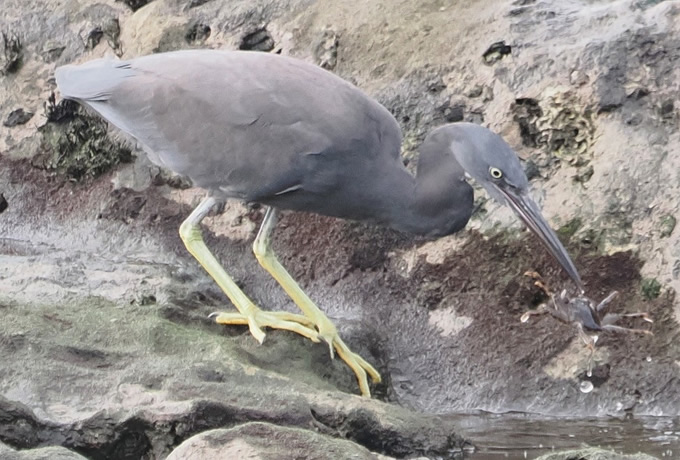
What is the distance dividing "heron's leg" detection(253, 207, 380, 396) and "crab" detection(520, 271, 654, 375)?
2.54 ft

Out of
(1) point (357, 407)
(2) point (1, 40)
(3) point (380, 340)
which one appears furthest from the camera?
(2) point (1, 40)

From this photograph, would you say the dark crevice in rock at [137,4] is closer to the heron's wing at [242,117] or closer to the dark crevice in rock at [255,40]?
the dark crevice in rock at [255,40]

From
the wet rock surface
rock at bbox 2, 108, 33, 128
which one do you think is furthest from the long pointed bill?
rock at bbox 2, 108, 33, 128

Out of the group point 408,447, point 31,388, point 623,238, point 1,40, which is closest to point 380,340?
point 623,238

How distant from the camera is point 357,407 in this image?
3.85 m

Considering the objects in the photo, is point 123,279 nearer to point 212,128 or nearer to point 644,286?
point 212,128

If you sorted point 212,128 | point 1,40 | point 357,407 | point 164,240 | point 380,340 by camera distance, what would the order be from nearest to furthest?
point 357,407
point 212,128
point 380,340
point 164,240
point 1,40

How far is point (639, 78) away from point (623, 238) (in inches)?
Answer: 28.5

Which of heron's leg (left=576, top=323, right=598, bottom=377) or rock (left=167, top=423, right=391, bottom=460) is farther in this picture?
heron's leg (left=576, top=323, right=598, bottom=377)

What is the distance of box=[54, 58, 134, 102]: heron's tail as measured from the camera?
5.19 m

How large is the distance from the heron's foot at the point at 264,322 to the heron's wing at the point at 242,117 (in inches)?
18.6

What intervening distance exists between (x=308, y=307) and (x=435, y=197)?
A: 2.22 ft

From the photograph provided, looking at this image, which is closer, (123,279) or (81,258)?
(123,279)

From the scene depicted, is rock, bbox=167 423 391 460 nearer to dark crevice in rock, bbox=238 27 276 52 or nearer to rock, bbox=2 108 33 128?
dark crevice in rock, bbox=238 27 276 52
